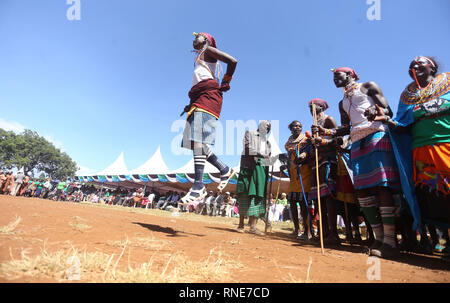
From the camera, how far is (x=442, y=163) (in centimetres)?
205

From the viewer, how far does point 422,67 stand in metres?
2.47

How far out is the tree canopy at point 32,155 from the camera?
41.8 m

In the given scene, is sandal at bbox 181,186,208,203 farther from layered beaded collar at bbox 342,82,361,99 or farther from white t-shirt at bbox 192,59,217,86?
layered beaded collar at bbox 342,82,361,99

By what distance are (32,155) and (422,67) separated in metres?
60.0

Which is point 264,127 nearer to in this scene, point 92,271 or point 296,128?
point 296,128

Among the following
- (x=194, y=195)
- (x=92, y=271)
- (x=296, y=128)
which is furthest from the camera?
(x=296, y=128)

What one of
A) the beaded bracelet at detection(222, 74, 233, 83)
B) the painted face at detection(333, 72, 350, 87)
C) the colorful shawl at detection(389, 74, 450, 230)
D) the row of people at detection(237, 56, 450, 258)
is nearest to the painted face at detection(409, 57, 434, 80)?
the row of people at detection(237, 56, 450, 258)

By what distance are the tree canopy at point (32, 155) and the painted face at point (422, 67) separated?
50512mm

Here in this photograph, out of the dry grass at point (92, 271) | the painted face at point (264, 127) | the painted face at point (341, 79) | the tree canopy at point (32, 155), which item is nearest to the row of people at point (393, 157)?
the painted face at point (341, 79)

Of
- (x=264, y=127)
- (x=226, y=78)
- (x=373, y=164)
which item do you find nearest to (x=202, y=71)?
(x=226, y=78)

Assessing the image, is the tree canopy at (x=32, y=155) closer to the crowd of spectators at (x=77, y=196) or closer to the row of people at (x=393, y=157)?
the crowd of spectators at (x=77, y=196)

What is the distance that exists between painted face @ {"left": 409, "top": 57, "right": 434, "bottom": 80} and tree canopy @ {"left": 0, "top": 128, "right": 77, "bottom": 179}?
50512 mm

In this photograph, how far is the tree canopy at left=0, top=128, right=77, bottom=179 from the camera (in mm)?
41750
